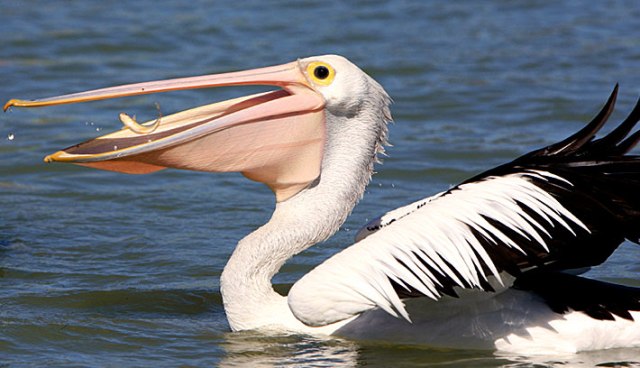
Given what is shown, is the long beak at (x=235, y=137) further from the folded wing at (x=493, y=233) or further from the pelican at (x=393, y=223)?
the folded wing at (x=493, y=233)

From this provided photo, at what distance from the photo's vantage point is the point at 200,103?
9.67 metres

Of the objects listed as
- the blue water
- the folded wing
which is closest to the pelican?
the folded wing

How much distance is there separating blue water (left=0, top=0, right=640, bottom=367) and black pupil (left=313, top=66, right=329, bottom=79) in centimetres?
106

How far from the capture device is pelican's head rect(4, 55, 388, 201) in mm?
5172

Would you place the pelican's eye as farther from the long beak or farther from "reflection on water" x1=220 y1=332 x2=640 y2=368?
"reflection on water" x1=220 y1=332 x2=640 y2=368

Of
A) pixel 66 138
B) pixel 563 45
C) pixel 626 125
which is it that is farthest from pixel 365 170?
pixel 563 45

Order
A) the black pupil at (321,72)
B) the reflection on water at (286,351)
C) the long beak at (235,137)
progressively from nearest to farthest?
the reflection on water at (286,351)
the long beak at (235,137)
the black pupil at (321,72)

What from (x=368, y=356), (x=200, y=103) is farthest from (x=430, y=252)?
(x=200, y=103)

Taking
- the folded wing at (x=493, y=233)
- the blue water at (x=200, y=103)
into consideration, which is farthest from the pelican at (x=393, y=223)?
the blue water at (x=200, y=103)

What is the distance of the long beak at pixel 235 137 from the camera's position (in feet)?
16.9

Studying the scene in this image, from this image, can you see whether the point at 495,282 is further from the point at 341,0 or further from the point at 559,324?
the point at 341,0

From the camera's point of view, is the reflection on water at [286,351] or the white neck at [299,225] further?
the white neck at [299,225]

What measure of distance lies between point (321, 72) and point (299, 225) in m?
0.62

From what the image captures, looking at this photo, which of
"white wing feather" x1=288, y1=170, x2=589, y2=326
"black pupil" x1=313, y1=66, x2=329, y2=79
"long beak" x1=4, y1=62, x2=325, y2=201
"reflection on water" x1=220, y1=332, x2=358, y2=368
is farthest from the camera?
"black pupil" x1=313, y1=66, x2=329, y2=79
